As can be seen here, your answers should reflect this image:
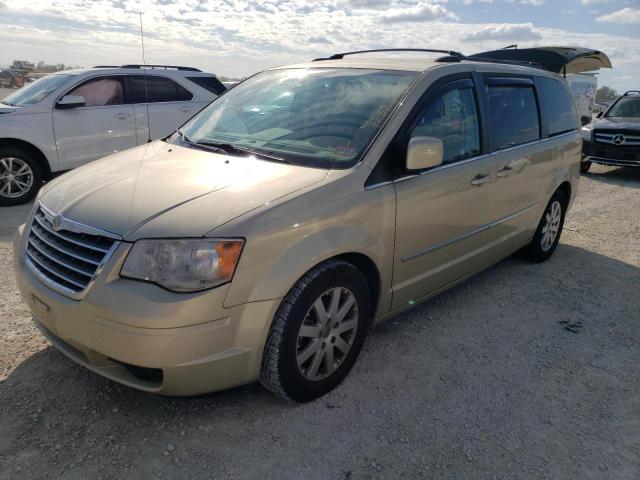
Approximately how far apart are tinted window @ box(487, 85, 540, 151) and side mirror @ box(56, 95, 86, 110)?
523 cm

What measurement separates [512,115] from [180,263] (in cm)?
306

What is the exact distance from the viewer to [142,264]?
2221 mm

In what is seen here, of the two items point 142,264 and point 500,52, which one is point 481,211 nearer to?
point 142,264

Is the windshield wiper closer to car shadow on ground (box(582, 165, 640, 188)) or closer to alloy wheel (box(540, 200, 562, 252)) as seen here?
alloy wheel (box(540, 200, 562, 252))

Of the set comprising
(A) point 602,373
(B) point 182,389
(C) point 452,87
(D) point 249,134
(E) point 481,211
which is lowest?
(A) point 602,373

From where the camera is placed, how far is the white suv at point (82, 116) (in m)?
6.54

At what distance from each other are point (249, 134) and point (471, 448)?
221cm

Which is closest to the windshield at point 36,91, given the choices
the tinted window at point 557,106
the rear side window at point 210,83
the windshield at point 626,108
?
the rear side window at point 210,83

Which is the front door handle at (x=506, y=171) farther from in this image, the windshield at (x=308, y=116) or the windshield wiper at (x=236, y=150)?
the windshield wiper at (x=236, y=150)

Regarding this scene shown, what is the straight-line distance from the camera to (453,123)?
3.42 m

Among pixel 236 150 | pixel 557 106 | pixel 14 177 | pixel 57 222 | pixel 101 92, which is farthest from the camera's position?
pixel 101 92

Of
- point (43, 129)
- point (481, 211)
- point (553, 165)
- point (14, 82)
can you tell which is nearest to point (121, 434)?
point (481, 211)

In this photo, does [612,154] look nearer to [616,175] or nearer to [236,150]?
[616,175]

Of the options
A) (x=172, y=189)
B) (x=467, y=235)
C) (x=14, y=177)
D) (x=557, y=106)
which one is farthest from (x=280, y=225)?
(x=14, y=177)
